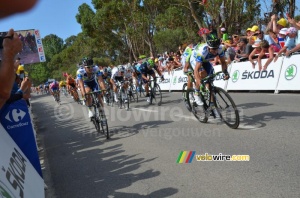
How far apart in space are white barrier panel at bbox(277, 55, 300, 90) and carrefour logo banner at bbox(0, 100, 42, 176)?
8.86 m

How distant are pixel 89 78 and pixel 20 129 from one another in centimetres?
504

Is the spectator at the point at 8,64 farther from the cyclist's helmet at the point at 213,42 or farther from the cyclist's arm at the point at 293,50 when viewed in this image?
the cyclist's arm at the point at 293,50

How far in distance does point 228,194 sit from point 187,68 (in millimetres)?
5847

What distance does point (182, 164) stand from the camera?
16.0ft

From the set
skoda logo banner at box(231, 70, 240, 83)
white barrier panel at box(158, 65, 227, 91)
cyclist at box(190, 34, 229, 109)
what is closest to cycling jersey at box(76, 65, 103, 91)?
cyclist at box(190, 34, 229, 109)

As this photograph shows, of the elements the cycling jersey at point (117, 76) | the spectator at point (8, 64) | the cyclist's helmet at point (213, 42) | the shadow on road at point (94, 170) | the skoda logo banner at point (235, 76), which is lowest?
the shadow on road at point (94, 170)

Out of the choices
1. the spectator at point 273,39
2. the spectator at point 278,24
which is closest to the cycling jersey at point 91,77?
the spectator at point 273,39

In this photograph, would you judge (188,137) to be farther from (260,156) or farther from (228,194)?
(228,194)

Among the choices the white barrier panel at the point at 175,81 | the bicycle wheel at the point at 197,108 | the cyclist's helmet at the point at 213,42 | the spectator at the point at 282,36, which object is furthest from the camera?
the white barrier panel at the point at 175,81

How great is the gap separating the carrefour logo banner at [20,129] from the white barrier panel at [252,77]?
9313 millimetres

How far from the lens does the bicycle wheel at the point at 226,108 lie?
20.4ft

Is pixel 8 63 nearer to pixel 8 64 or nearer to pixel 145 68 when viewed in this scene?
pixel 8 64

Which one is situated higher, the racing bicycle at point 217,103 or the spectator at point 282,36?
the spectator at point 282,36

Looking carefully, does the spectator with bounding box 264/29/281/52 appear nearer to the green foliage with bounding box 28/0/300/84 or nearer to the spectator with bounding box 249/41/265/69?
the spectator with bounding box 249/41/265/69
